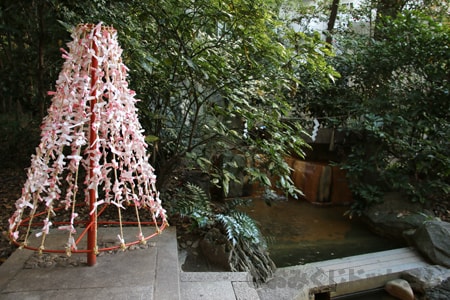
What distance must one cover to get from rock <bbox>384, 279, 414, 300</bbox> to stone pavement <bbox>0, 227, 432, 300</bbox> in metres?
0.57

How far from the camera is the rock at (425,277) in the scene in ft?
9.98

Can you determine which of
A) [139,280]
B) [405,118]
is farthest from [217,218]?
[405,118]

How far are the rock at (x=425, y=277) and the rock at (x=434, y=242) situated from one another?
0.15 m

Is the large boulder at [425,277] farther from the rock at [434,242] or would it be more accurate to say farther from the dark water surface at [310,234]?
the dark water surface at [310,234]

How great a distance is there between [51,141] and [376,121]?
443 centimetres

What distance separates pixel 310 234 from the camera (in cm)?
450

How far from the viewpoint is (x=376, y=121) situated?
4.92 metres

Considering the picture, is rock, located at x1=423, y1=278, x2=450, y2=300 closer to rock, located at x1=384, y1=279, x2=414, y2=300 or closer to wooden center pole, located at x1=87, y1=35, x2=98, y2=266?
rock, located at x1=384, y1=279, x2=414, y2=300

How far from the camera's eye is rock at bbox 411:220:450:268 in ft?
11.1

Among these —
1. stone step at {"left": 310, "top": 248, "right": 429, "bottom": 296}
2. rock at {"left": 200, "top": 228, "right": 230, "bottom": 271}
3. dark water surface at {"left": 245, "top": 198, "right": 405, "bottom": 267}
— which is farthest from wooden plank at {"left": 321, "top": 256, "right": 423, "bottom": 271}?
rock at {"left": 200, "top": 228, "right": 230, "bottom": 271}

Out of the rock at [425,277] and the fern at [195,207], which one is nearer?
the fern at [195,207]

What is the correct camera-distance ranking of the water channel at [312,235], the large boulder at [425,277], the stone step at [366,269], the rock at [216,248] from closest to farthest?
1. the rock at [216,248]
2. the stone step at [366,269]
3. the large boulder at [425,277]
4. the water channel at [312,235]

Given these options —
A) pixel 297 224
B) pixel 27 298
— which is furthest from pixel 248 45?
pixel 297 224

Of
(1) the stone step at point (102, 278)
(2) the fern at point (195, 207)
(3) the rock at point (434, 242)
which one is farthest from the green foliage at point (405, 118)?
(1) the stone step at point (102, 278)
